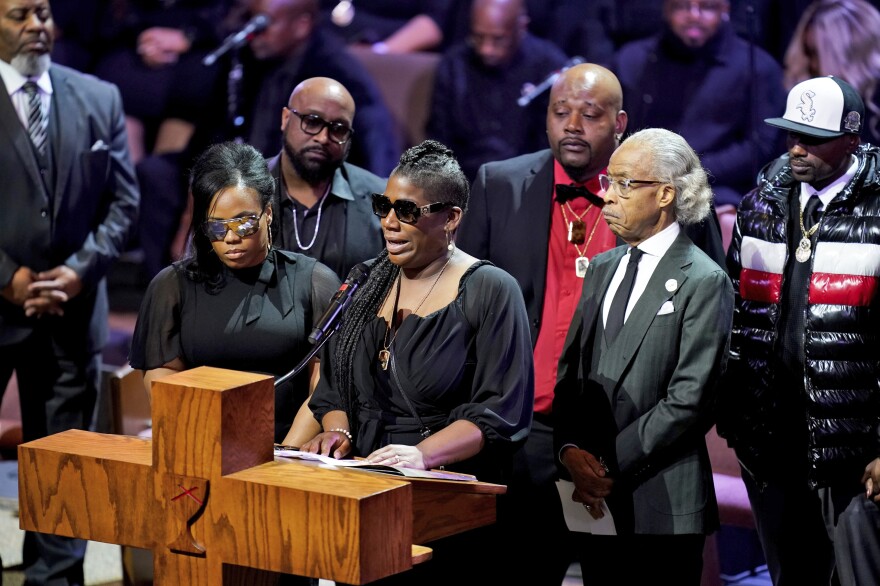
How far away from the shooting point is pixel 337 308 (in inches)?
109

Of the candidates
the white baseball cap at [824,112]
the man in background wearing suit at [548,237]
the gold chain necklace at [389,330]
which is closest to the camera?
the gold chain necklace at [389,330]

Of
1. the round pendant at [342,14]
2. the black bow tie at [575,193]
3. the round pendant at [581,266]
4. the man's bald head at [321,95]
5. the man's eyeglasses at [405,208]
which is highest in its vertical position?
the round pendant at [342,14]

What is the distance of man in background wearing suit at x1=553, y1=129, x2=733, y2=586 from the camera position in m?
3.06

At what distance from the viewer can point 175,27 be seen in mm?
6949

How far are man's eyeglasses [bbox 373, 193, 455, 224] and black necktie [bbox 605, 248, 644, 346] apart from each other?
56 centimetres

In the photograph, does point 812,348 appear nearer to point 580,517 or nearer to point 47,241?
point 580,517

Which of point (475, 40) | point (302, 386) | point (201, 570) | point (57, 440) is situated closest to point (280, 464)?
point (201, 570)

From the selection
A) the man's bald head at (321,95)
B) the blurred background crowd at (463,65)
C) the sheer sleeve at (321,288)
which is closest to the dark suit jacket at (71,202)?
the man's bald head at (321,95)

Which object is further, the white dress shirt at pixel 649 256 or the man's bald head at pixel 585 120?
the man's bald head at pixel 585 120

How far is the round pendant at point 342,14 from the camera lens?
6633 millimetres

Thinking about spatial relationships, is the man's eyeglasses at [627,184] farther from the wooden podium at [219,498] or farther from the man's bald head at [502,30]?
the man's bald head at [502,30]

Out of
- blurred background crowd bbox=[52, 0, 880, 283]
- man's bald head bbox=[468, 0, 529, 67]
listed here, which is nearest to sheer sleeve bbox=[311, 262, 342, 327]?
blurred background crowd bbox=[52, 0, 880, 283]

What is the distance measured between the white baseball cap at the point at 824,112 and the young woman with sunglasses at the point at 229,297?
4.42 feet

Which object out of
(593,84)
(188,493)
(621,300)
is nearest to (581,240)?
(593,84)
